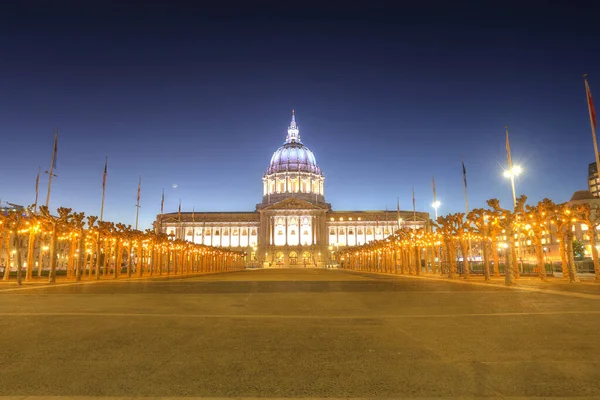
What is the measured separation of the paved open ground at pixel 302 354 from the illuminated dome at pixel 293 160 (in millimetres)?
172812

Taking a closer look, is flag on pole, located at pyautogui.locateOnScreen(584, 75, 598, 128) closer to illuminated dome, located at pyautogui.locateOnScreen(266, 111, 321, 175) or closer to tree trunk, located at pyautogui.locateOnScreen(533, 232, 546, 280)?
tree trunk, located at pyautogui.locateOnScreen(533, 232, 546, 280)

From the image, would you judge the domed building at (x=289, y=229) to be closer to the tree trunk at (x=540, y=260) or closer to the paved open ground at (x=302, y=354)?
the tree trunk at (x=540, y=260)

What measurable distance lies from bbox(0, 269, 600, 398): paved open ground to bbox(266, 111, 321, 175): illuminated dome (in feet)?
567

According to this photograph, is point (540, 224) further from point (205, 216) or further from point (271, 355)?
point (205, 216)

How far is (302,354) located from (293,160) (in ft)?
599

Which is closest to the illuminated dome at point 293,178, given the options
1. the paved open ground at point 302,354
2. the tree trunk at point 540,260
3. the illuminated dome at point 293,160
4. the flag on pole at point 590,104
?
the illuminated dome at point 293,160

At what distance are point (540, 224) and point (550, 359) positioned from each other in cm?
3228

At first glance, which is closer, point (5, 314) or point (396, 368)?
point (396, 368)

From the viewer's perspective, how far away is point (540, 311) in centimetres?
1274

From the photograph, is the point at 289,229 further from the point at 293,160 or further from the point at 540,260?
the point at 540,260

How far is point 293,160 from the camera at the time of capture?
7426 inches

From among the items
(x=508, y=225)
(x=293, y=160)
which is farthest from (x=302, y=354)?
(x=293, y=160)

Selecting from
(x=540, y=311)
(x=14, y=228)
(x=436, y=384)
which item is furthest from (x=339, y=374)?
(x=14, y=228)

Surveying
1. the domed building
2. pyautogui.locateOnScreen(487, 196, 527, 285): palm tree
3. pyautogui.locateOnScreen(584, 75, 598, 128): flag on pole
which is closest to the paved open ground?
pyautogui.locateOnScreen(487, 196, 527, 285): palm tree
